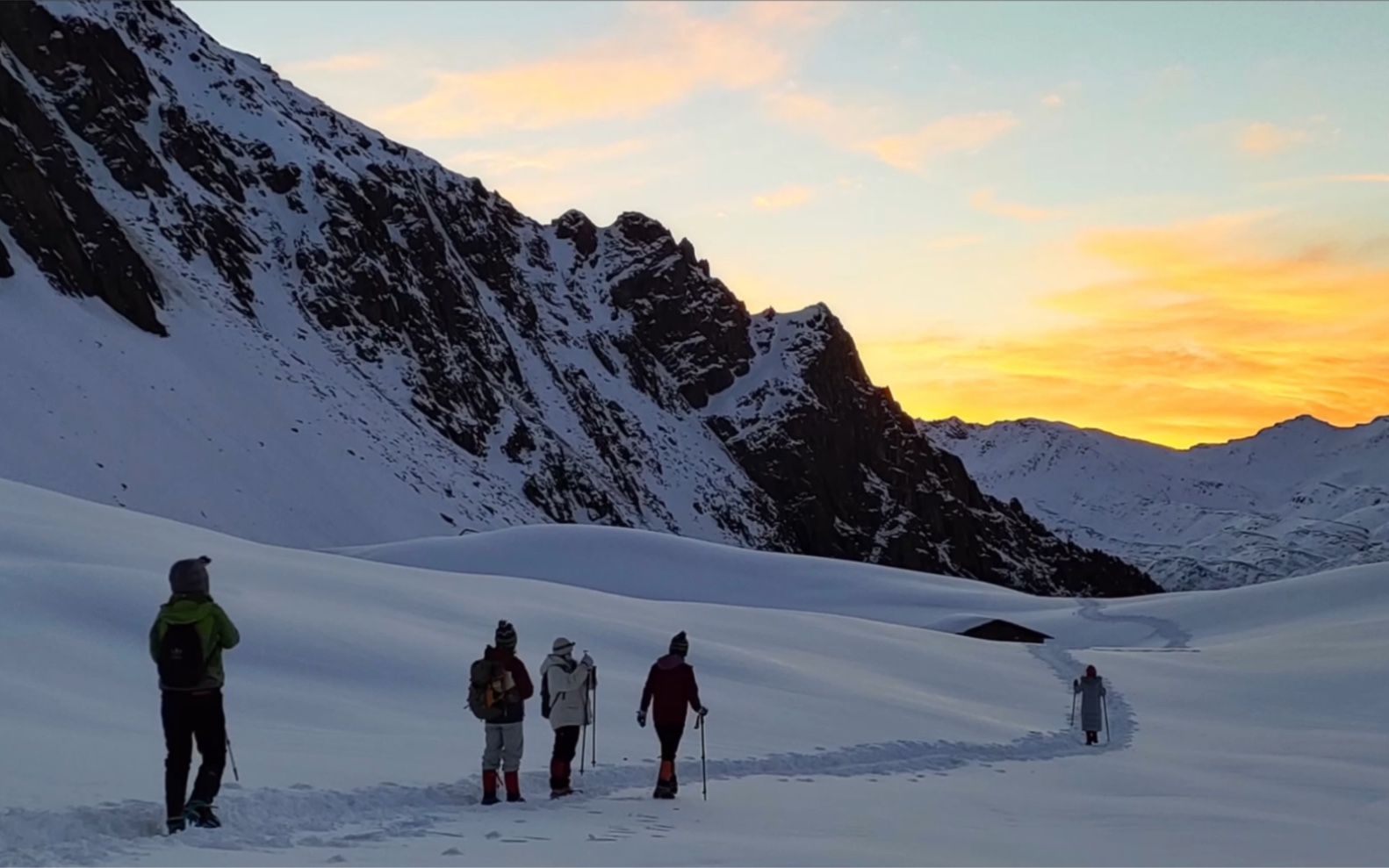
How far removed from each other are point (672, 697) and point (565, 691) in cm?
103

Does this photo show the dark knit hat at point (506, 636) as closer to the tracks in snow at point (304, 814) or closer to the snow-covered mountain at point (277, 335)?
the tracks in snow at point (304, 814)

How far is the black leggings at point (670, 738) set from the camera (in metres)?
12.9

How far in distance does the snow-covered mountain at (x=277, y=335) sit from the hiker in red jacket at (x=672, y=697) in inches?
2691

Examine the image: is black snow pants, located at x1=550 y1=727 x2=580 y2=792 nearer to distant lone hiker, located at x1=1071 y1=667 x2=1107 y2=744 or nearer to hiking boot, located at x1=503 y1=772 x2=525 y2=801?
hiking boot, located at x1=503 y1=772 x2=525 y2=801

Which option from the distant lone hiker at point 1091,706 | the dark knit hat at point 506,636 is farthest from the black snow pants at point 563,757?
the distant lone hiker at point 1091,706

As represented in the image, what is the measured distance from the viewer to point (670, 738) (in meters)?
13.1

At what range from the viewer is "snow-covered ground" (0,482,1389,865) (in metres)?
10.1

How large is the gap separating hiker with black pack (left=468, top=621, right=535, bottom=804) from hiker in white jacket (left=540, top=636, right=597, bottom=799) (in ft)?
1.35

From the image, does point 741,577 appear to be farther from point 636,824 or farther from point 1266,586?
point 636,824

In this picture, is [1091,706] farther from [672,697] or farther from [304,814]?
[304,814]

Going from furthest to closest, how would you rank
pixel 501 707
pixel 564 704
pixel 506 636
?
1. pixel 564 704
2. pixel 506 636
3. pixel 501 707

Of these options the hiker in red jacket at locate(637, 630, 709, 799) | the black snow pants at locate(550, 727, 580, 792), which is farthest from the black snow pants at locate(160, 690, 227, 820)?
the hiker in red jacket at locate(637, 630, 709, 799)

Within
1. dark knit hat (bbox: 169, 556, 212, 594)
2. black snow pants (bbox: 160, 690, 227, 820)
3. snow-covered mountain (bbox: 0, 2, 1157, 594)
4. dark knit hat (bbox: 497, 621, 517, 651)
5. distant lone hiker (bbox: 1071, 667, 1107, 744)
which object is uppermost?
snow-covered mountain (bbox: 0, 2, 1157, 594)

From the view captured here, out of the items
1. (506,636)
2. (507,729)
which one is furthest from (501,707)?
(506,636)
